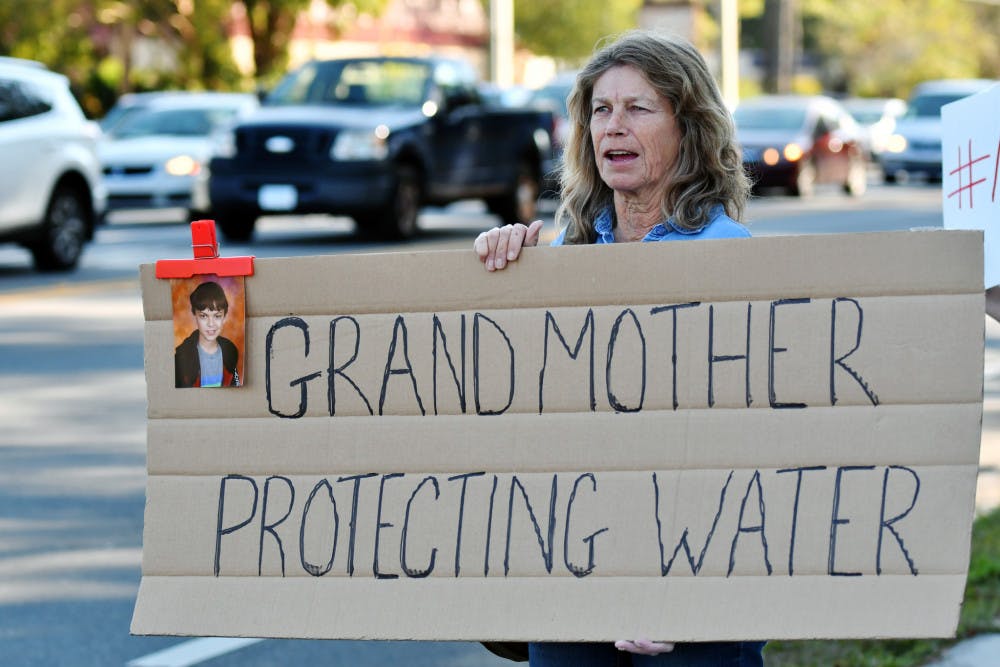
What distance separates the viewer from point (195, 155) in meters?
21.1

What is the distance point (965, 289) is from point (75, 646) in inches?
124

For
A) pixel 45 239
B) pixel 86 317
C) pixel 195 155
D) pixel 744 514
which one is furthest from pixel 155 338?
pixel 195 155

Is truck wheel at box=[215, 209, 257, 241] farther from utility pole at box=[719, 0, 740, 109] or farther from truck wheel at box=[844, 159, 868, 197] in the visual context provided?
utility pole at box=[719, 0, 740, 109]

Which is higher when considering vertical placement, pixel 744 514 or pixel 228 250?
pixel 228 250

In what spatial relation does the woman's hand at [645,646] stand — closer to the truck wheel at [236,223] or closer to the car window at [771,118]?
the truck wheel at [236,223]

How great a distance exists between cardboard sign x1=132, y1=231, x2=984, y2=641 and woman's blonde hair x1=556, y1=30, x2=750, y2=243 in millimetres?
180

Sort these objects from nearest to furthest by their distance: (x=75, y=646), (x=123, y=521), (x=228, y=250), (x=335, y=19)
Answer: (x=75, y=646) < (x=123, y=521) < (x=228, y=250) < (x=335, y=19)

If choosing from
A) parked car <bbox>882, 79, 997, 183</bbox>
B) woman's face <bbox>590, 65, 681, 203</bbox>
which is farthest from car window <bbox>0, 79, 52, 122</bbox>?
parked car <bbox>882, 79, 997, 183</bbox>

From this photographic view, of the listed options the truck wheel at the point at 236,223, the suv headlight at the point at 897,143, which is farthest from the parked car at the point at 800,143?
the truck wheel at the point at 236,223

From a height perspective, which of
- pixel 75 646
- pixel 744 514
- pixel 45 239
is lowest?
pixel 75 646

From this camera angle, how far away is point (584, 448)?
9.52ft

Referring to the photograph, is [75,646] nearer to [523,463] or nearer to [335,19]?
[523,463]

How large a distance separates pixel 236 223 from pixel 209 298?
14.5 metres

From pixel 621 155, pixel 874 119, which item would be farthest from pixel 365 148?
pixel 874 119
